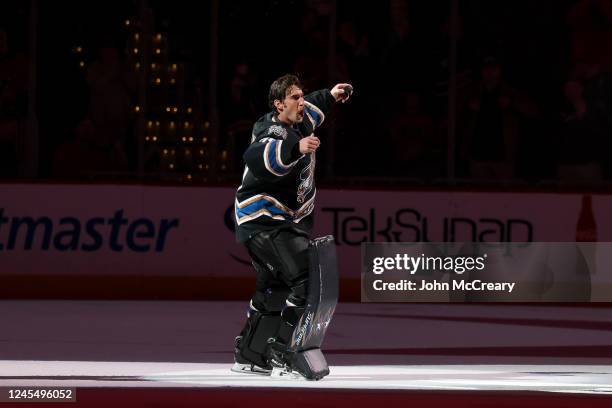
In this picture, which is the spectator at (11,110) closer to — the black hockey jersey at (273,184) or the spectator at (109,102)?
the spectator at (109,102)

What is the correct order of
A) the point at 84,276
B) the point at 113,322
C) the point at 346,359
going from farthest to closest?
the point at 84,276 < the point at 113,322 < the point at 346,359

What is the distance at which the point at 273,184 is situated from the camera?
933cm

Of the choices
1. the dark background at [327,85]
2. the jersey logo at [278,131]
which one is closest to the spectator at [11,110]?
the dark background at [327,85]

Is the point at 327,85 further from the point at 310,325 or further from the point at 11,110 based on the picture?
the point at 310,325

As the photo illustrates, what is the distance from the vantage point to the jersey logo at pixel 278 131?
921 centimetres

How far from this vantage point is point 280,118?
9.39 meters

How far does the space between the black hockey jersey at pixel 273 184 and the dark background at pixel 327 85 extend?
20.6 ft

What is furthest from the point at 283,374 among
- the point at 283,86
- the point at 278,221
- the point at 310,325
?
the point at 283,86

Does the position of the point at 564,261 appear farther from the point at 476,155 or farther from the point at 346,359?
the point at 346,359

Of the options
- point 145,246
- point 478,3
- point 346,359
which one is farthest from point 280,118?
point 478,3

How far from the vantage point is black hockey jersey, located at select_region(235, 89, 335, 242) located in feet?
29.8

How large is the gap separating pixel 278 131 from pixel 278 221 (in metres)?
0.58

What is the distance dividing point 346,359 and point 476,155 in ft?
18.6

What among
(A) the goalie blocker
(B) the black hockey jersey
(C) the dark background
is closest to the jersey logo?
(B) the black hockey jersey
